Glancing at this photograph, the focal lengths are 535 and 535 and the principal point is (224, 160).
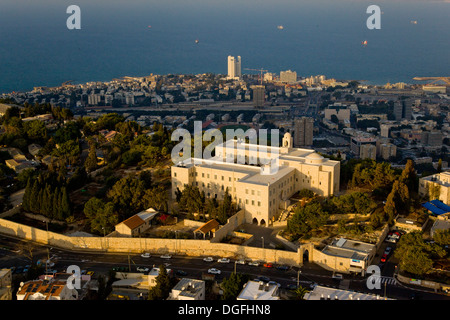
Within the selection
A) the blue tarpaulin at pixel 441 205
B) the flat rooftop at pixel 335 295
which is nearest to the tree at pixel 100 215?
the flat rooftop at pixel 335 295

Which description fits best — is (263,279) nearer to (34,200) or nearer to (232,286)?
(232,286)

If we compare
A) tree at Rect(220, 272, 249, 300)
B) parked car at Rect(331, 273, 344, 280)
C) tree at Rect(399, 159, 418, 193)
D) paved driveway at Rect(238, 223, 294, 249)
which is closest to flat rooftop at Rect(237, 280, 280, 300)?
tree at Rect(220, 272, 249, 300)

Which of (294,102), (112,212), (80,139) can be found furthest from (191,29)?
(112,212)

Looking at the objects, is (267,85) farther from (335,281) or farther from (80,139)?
(335,281)

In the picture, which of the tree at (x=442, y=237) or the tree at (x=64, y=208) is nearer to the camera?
the tree at (x=442, y=237)

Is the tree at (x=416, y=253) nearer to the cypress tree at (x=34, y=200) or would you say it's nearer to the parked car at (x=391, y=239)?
the parked car at (x=391, y=239)

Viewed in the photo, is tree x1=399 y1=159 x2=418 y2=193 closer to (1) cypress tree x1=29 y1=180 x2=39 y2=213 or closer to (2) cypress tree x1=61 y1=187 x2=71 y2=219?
(2) cypress tree x1=61 y1=187 x2=71 y2=219
